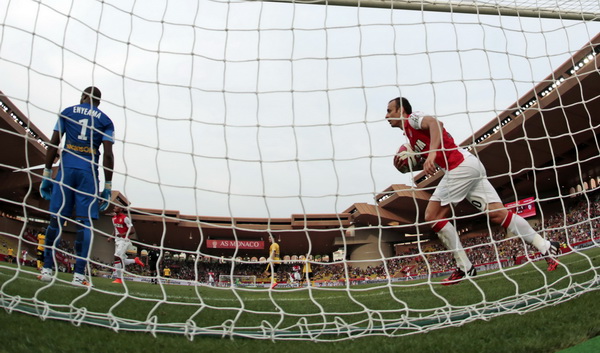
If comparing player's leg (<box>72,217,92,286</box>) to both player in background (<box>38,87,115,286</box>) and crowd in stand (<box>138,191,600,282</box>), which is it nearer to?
player in background (<box>38,87,115,286</box>)

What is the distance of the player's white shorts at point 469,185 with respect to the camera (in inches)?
166

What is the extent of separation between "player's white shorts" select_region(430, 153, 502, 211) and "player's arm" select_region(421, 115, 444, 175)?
0.50m

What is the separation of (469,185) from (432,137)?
33.7 inches

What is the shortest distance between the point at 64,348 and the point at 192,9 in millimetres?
2981

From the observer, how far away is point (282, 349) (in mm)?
2229

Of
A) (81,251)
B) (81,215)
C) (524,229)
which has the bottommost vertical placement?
(524,229)

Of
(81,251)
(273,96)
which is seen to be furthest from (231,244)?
(273,96)

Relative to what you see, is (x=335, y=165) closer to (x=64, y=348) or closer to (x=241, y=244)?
(x=64, y=348)

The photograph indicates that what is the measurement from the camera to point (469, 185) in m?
4.29

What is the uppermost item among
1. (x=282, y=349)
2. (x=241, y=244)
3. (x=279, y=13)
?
(x=241, y=244)

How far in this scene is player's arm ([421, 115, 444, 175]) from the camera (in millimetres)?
3660

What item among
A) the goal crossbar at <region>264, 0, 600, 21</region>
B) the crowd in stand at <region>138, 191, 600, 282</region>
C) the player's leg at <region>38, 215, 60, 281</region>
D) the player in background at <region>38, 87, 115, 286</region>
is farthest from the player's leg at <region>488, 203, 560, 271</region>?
the crowd in stand at <region>138, 191, 600, 282</region>

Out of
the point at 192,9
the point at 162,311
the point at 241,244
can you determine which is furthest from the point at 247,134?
the point at 241,244

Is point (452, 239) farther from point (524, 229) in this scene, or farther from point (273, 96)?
point (273, 96)
